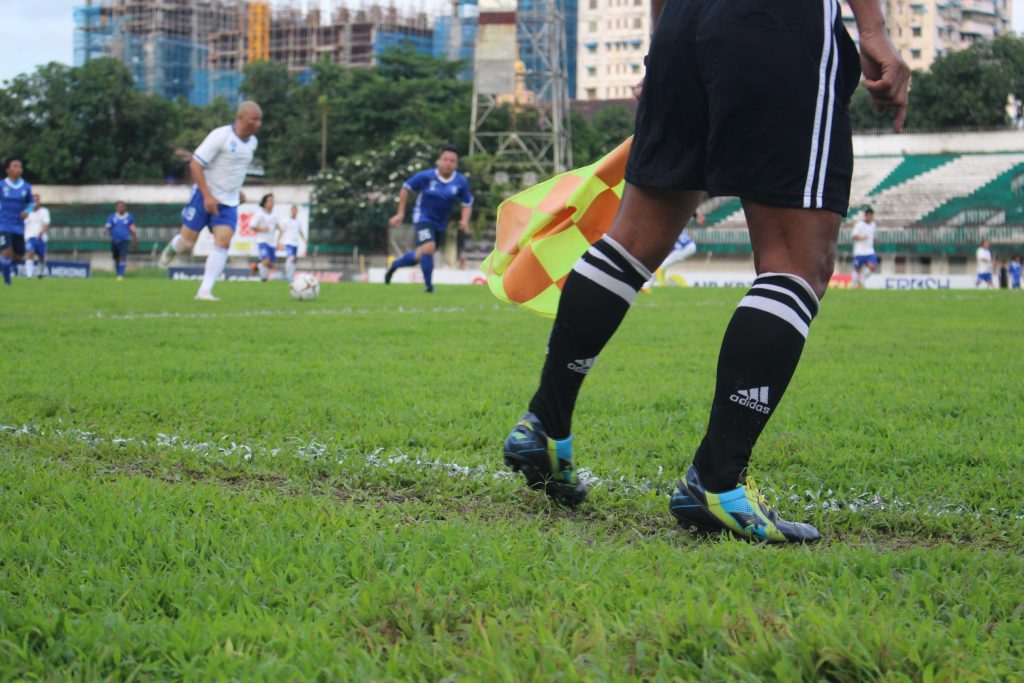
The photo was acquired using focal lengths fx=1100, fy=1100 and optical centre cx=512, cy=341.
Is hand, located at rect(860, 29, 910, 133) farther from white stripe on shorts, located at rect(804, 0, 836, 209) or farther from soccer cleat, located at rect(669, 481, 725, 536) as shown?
soccer cleat, located at rect(669, 481, 725, 536)

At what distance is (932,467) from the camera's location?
3156 millimetres

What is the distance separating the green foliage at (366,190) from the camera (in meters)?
53.5

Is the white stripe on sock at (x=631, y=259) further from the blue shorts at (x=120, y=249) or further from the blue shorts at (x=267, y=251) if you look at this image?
the blue shorts at (x=120, y=249)

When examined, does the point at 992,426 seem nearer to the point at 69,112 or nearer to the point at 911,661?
the point at 911,661

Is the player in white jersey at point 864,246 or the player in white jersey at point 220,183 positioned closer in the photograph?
the player in white jersey at point 220,183

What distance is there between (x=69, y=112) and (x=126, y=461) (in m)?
70.0

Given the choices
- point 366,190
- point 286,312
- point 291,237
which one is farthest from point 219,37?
point 286,312

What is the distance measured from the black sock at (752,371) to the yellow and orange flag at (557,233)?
0.88m

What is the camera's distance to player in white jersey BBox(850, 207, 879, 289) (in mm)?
25141

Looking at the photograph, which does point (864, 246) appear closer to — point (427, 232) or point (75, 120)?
point (427, 232)

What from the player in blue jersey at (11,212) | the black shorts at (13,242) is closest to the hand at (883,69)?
the player in blue jersey at (11,212)

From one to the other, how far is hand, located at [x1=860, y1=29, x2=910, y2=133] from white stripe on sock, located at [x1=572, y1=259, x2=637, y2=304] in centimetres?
72

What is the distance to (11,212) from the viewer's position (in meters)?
17.9

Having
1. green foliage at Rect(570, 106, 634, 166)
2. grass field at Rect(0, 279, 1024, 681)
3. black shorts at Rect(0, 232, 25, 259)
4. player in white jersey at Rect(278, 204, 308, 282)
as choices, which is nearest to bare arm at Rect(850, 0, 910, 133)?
grass field at Rect(0, 279, 1024, 681)
